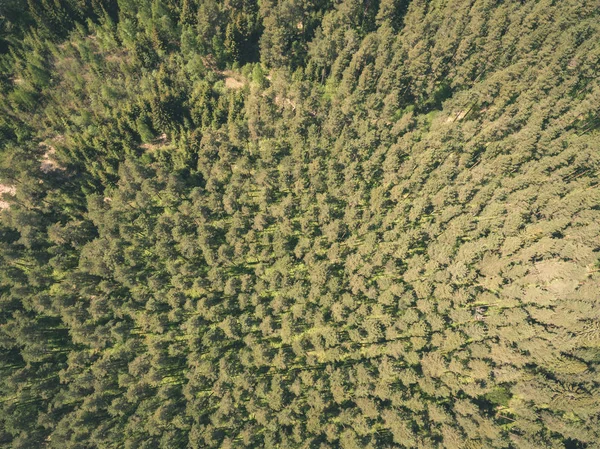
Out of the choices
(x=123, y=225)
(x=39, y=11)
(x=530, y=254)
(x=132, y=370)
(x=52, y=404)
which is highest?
(x=39, y=11)

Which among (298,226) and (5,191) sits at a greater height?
(5,191)

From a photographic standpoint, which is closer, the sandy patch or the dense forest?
the dense forest

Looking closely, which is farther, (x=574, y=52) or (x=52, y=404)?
(x=574, y=52)

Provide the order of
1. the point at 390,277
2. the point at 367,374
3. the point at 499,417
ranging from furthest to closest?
the point at 390,277, the point at 499,417, the point at 367,374

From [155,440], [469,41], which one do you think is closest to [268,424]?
[155,440]

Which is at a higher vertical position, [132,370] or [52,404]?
[132,370]

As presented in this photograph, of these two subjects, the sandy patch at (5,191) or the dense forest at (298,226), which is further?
the sandy patch at (5,191)

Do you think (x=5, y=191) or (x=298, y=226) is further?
(x=5, y=191)

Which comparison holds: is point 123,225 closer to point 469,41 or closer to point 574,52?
point 469,41
